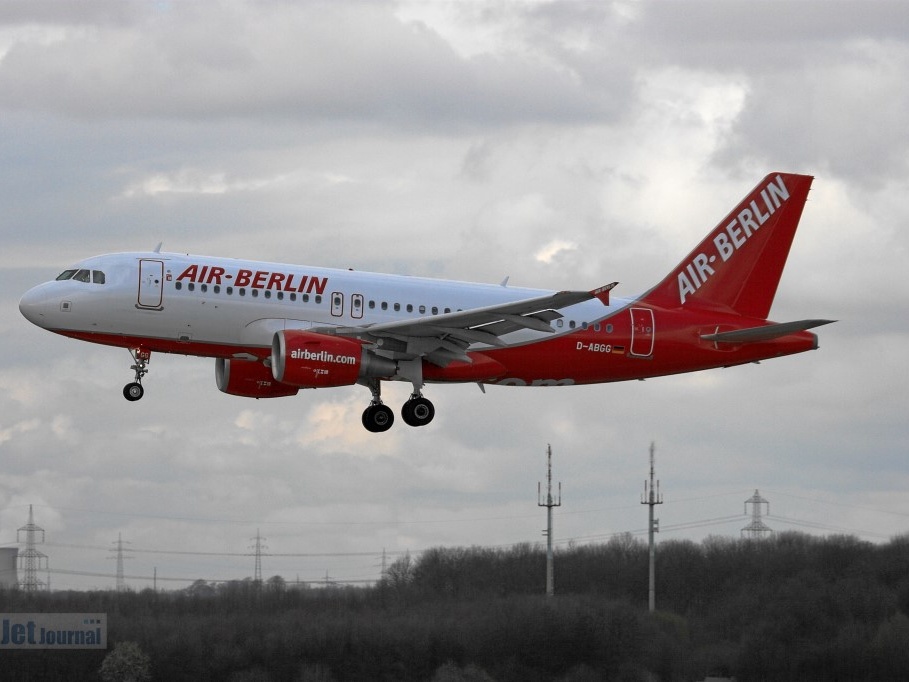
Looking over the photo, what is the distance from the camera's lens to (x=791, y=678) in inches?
3000

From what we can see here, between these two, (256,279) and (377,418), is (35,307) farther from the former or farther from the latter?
(377,418)

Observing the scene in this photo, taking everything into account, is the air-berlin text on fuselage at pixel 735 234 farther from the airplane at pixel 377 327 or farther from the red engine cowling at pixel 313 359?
the red engine cowling at pixel 313 359

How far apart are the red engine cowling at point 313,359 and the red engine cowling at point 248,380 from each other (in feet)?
17.0

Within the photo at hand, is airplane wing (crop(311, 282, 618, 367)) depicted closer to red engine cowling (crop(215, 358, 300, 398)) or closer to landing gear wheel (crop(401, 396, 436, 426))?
landing gear wheel (crop(401, 396, 436, 426))

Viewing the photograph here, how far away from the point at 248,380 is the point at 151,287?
21.6 ft

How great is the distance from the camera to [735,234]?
2382 inches

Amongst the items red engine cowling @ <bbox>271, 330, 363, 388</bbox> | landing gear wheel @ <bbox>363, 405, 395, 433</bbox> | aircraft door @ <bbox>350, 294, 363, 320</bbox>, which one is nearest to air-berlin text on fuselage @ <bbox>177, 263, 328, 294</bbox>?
aircraft door @ <bbox>350, 294, 363, 320</bbox>

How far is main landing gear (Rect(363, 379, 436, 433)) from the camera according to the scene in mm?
53750

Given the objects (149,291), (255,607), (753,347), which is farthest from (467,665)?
(149,291)

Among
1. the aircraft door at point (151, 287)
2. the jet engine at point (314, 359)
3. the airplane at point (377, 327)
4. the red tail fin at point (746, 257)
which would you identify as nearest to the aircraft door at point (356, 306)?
the airplane at point (377, 327)

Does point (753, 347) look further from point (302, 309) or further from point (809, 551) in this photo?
point (809, 551)

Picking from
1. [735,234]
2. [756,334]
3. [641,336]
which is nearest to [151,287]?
[641,336]

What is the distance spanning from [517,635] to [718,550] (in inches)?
869

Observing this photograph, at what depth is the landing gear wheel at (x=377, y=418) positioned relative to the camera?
177 ft
